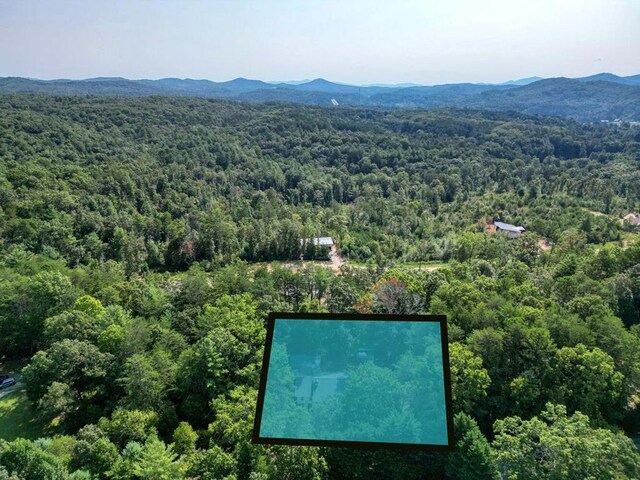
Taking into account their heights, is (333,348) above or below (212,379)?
above

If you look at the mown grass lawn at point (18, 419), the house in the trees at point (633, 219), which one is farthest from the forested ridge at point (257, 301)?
the house in the trees at point (633, 219)

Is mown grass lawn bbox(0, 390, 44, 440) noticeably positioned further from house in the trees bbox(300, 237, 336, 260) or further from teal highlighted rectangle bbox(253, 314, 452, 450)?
house in the trees bbox(300, 237, 336, 260)

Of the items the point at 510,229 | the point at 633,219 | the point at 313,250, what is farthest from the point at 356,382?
the point at 633,219

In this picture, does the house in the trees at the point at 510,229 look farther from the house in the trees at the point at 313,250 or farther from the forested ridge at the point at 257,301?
the house in the trees at the point at 313,250

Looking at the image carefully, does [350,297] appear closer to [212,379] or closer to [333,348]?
[212,379]

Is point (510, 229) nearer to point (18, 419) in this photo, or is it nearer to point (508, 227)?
point (508, 227)

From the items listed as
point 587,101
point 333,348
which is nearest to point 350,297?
Answer: point 333,348
